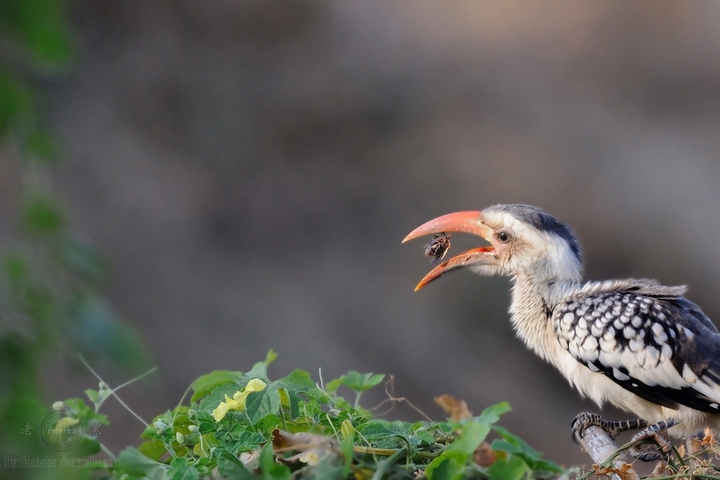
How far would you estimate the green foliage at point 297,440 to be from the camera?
38.4 inches

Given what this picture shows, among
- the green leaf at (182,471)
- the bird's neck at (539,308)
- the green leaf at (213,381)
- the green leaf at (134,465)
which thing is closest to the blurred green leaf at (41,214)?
the green leaf at (134,465)

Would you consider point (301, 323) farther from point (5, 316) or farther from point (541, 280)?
point (5, 316)

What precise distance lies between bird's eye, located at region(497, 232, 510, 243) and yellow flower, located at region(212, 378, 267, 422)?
1.45 m

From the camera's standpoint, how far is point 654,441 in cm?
193

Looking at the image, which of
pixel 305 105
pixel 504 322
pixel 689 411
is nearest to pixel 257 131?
pixel 305 105

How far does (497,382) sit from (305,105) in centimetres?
297

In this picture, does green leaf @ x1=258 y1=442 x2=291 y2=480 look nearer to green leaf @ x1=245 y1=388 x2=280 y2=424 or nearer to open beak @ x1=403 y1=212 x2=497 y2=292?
green leaf @ x1=245 y1=388 x2=280 y2=424

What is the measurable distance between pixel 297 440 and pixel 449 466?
235 millimetres

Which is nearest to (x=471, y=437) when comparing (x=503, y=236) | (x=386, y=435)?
(x=386, y=435)

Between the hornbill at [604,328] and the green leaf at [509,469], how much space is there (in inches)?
43.6

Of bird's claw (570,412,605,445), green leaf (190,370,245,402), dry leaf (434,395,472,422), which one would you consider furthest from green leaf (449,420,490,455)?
bird's claw (570,412,605,445)

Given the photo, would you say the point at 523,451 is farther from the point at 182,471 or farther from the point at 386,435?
the point at 182,471

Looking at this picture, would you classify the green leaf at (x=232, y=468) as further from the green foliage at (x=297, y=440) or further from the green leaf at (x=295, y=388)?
the green leaf at (x=295, y=388)

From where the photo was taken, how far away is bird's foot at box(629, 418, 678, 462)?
1883 mm
